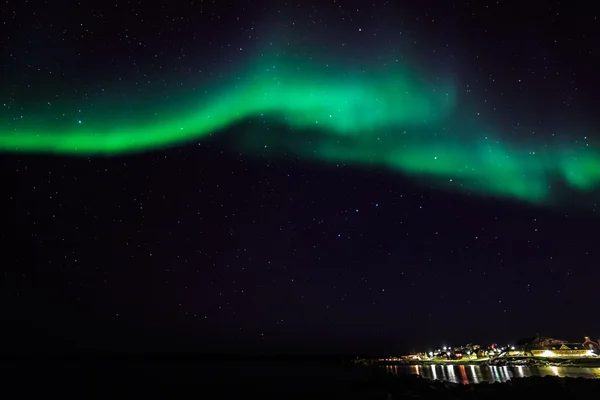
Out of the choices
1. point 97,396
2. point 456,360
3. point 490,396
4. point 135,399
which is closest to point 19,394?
point 97,396

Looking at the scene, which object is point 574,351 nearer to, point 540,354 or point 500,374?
point 540,354

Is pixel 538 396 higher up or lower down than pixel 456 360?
higher up

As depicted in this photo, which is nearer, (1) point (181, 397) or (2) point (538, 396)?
(2) point (538, 396)

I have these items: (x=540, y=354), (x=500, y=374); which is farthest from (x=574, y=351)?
(x=500, y=374)

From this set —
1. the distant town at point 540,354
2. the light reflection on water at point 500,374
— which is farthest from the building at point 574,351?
the light reflection on water at point 500,374

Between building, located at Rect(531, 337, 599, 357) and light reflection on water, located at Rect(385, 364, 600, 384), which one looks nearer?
light reflection on water, located at Rect(385, 364, 600, 384)

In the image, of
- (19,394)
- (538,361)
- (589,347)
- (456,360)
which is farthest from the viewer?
(456,360)

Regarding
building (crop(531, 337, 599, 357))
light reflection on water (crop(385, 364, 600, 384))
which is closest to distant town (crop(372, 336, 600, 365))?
building (crop(531, 337, 599, 357))

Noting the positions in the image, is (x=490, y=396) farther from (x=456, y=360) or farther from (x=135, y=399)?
(x=456, y=360)

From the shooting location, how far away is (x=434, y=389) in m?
21.4

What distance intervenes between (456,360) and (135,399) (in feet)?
269

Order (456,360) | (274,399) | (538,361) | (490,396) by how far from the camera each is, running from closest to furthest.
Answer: (490,396)
(274,399)
(538,361)
(456,360)

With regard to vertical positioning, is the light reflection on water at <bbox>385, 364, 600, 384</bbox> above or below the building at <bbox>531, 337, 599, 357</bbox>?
above

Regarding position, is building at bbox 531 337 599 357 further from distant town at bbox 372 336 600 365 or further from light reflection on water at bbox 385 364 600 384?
light reflection on water at bbox 385 364 600 384
